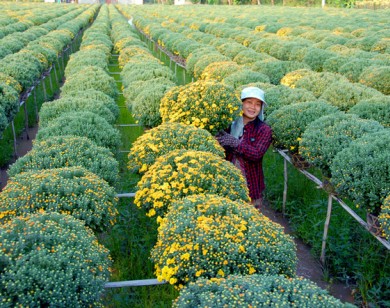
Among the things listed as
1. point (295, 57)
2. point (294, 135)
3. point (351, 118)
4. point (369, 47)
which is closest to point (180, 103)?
point (294, 135)

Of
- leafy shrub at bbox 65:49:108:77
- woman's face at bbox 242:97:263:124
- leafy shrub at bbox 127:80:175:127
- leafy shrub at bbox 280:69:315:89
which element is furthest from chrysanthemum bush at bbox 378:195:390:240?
leafy shrub at bbox 65:49:108:77

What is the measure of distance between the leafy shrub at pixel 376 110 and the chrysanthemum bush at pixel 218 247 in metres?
4.01

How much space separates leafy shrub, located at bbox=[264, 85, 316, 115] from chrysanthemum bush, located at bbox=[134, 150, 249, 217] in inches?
126

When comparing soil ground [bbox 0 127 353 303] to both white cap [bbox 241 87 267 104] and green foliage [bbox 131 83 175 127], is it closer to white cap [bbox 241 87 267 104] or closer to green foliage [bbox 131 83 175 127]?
white cap [bbox 241 87 267 104]

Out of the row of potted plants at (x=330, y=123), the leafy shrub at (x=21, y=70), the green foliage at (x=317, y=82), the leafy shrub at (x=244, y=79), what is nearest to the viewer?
the row of potted plants at (x=330, y=123)

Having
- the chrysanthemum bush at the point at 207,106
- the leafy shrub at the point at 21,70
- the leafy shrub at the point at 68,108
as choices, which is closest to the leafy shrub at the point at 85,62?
the leafy shrub at the point at 21,70

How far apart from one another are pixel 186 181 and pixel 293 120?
2.61 meters

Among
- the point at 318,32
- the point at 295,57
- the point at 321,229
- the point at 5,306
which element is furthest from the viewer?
the point at 318,32

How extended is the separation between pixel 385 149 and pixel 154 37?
81.2ft

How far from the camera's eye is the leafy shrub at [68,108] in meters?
7.56

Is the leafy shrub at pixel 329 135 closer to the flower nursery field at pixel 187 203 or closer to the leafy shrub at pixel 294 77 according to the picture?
the flower nursery field at pixel 187 203

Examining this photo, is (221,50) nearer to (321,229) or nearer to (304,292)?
(321,229)

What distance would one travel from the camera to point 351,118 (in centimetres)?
616

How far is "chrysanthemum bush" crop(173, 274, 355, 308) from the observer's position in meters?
2.89
